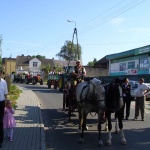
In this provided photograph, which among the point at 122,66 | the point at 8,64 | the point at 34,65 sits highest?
the point at 8,64

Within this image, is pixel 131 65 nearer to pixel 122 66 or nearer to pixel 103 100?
pixel 122 66

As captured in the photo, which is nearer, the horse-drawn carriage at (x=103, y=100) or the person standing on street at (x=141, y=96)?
the horse-drawn carriage at (x=103, y=100)

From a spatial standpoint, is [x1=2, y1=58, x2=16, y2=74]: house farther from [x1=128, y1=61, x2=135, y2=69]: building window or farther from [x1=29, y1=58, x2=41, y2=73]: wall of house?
[x1=128, y1=61, x2=135, y2=69]: building window

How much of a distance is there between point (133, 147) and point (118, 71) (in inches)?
2009

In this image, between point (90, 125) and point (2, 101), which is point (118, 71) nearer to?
point (90, 125)

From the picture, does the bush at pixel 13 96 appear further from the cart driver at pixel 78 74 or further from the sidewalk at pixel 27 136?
the cart driver at pixel 78 74

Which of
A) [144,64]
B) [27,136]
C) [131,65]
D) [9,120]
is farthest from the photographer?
[131,65]

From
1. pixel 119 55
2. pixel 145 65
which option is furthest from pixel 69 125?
pixel 119 55

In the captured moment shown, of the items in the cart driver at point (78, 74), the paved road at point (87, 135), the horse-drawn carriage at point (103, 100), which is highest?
the cart driver at point (78, 74)

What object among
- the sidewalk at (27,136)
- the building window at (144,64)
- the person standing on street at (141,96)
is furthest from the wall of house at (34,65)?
the sidewalk at (27,136)

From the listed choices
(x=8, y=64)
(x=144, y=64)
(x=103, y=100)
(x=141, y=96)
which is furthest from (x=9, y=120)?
(x=8, y=64)

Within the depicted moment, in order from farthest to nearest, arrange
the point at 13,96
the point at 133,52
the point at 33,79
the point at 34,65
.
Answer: the point at 34,65 → the point at 33,79 → the point at 133,52 → the point at 13,96

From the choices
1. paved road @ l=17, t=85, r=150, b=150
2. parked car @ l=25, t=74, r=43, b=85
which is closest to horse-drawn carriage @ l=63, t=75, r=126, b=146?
paved road @ l=17, t=85, r=150, b=150

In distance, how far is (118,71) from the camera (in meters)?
59.4
